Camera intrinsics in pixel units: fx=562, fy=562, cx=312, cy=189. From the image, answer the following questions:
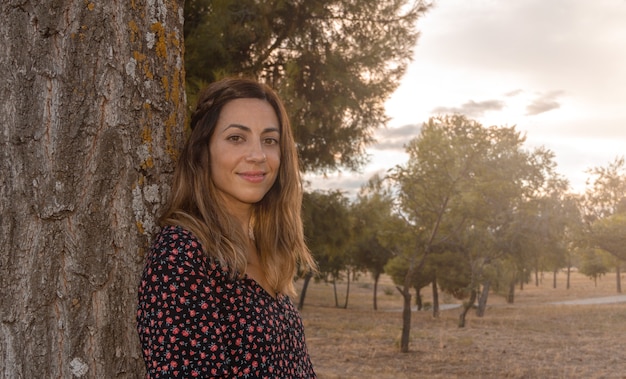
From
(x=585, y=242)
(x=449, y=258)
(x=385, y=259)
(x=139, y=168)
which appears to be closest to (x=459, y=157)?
(x=585, y=242)

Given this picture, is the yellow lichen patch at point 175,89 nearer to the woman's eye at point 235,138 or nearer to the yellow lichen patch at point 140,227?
the woman's eye at point 235,138

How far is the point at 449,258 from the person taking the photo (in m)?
26.9

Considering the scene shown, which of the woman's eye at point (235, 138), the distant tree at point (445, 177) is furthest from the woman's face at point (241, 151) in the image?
the distant tree at point (445, 177)

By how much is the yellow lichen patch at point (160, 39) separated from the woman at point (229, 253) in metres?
0.26

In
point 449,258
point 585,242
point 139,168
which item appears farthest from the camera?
point 449,258

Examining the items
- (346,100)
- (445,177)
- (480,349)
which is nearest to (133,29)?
(346,100)

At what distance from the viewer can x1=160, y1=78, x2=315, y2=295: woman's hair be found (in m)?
1.82

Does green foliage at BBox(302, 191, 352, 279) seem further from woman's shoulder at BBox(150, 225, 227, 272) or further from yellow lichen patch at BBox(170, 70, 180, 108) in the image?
woman's shoulder at BBox(150, 225, 227, 272)

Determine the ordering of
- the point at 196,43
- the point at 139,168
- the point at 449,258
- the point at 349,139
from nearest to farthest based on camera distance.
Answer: the point at 139,168 → the point at 196,43 → the point at 349,139 → the point at 449,258

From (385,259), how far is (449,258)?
17.7 ft

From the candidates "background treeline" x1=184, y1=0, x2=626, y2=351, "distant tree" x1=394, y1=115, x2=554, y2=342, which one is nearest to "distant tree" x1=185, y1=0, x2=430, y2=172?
"background treeline" x1=184, y1=0, x2=626, y2=351

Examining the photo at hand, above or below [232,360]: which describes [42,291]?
above

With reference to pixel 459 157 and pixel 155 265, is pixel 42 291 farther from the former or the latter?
pixel 459 157

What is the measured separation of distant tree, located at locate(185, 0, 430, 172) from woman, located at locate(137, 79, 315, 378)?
16.1 ft
